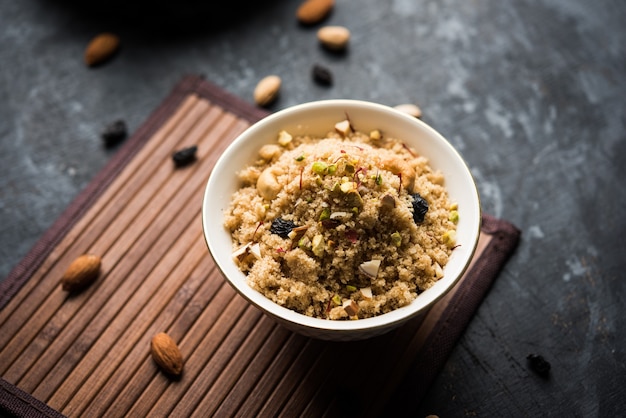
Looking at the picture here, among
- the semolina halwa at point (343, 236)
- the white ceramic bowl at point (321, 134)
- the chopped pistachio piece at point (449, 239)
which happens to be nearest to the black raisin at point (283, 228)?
the semolina halwa at point (343, 236)

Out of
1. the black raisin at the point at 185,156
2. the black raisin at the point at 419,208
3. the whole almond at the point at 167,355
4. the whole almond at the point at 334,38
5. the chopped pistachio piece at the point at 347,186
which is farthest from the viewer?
the whole almond at the point at 334,38

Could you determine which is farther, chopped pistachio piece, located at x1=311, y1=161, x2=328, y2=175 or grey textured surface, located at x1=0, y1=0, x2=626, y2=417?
grey textured surface, located at x1=0, y1=0, x2=626, y2=417

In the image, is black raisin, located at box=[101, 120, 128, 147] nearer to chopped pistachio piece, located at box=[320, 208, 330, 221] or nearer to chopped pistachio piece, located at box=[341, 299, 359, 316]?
chopped pistachio piece, located at box=[320, 208, 330, 221]

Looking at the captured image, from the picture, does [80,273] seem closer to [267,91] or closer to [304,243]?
[304,243]

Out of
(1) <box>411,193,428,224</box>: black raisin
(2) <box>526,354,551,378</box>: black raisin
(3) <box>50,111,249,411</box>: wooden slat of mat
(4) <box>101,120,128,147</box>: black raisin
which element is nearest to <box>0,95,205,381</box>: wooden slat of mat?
(3) <box>50,111,249,411</box>: wooden slat of mat

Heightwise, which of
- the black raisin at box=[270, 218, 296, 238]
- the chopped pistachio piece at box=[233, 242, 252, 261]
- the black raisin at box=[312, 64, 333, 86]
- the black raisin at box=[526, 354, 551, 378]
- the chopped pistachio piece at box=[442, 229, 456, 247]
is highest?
the black raisin at box=[270, 218, 296, 238]

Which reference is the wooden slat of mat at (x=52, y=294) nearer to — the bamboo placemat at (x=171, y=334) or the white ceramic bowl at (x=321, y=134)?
the bamboo placemat at (x=171, y=334)

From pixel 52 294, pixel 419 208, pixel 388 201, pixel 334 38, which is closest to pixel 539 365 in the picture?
pixel 419 208
